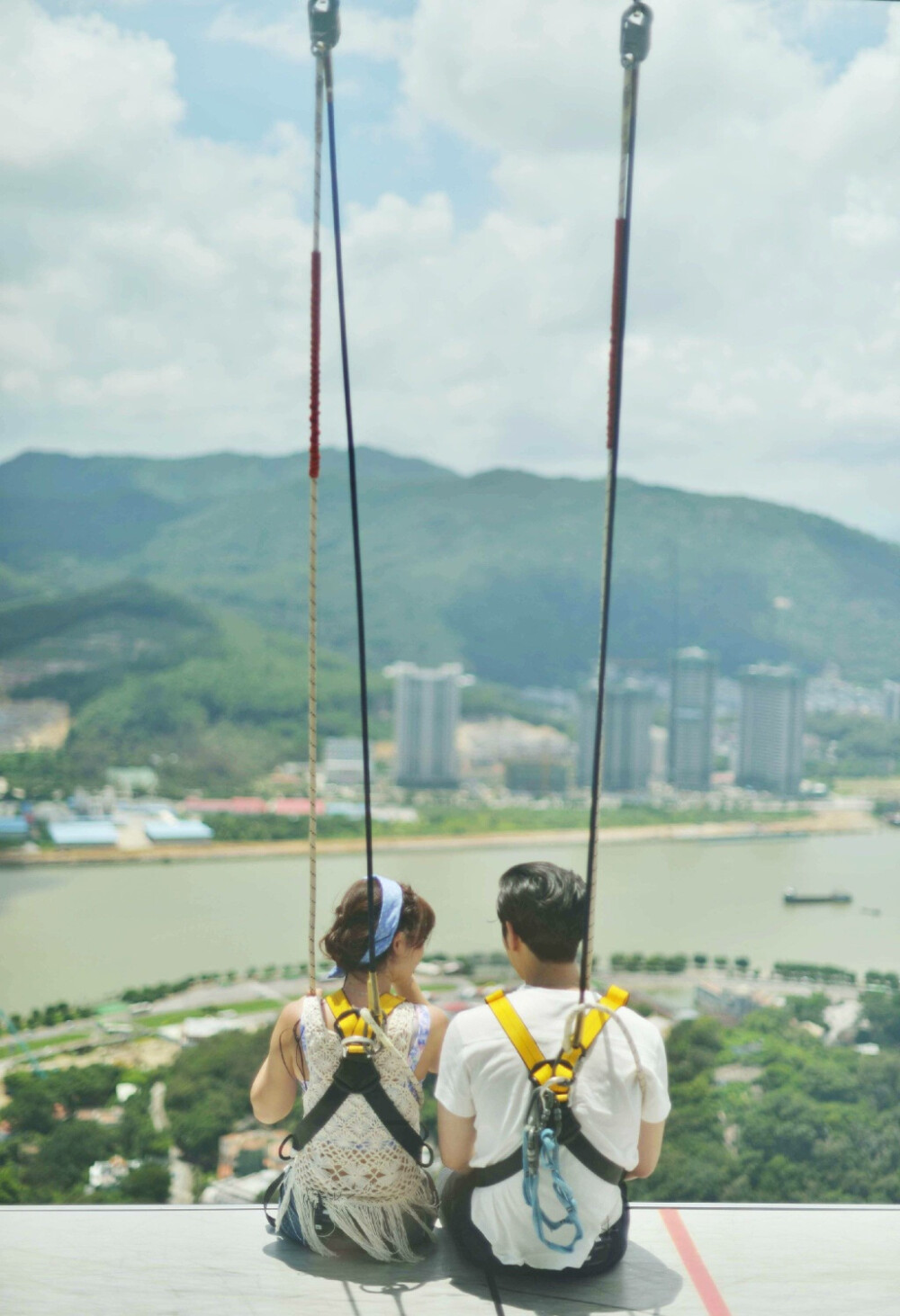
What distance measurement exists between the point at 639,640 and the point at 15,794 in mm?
14191

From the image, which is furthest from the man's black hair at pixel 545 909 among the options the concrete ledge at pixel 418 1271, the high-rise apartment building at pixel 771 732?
the high-rise apartment building at pixel 771 732

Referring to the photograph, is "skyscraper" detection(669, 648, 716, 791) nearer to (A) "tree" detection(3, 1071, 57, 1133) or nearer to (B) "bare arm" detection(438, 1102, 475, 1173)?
(A) "tree" detection(3, 1071, 57, 1133)

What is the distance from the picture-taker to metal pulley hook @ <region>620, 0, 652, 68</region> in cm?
123

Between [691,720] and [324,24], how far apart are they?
1037 inches

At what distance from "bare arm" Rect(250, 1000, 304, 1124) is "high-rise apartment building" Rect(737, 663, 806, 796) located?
81.7 feet

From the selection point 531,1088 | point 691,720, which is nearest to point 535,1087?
→ point 531,1088

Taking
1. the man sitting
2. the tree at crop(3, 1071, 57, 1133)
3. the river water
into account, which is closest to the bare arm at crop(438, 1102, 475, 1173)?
the man sitting

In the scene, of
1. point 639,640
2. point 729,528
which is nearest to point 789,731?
point 639,640

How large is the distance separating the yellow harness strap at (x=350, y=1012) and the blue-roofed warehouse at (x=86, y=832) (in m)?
23.5

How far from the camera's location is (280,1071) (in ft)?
3.77

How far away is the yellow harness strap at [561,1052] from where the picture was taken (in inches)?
40.1

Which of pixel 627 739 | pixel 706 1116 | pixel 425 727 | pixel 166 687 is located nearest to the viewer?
pixel 706 1116

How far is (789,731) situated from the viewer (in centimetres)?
2575

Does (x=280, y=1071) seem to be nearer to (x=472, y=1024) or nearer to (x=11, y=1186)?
(x=472, y=1024)
